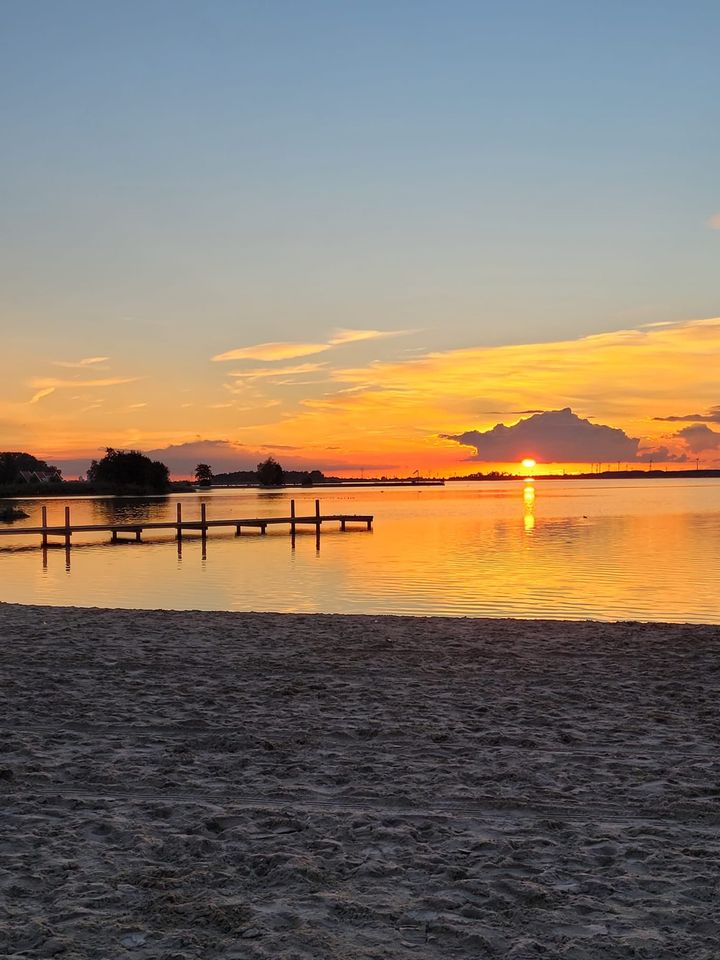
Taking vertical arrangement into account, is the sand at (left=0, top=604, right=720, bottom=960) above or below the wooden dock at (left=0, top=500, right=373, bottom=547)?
above

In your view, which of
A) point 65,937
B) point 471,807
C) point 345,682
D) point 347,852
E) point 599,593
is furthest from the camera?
point 599,593

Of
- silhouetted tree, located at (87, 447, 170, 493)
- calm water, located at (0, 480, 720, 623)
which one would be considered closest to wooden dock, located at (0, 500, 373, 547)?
calm water, located at (0, 480, 720, 623)

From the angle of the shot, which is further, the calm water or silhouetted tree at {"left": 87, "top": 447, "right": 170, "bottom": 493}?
silhouetted tree at {"left": 87, "top": 447, "right": 170, "bottom": 493}

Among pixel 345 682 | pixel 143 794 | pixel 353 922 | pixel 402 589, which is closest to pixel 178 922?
pixel 353 922

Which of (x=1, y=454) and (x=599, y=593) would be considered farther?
(x=1, y=454)

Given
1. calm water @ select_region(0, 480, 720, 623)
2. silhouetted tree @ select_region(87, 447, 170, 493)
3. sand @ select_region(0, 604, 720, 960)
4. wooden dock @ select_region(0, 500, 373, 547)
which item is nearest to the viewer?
sand @ select_region(0, 604, 720, 960)

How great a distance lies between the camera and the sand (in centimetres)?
441

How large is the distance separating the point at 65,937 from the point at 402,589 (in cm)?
2325

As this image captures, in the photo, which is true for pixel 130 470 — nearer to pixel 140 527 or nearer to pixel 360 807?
pixel 140 527

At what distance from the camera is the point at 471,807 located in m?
6.15

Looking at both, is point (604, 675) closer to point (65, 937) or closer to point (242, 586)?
point (65, 937)

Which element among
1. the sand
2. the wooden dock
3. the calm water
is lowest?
the calm water

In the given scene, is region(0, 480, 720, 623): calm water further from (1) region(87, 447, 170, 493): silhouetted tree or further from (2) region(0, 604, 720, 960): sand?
(1) region(87, 447, 170, 493): silhouetted tree

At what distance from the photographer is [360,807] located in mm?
6148
